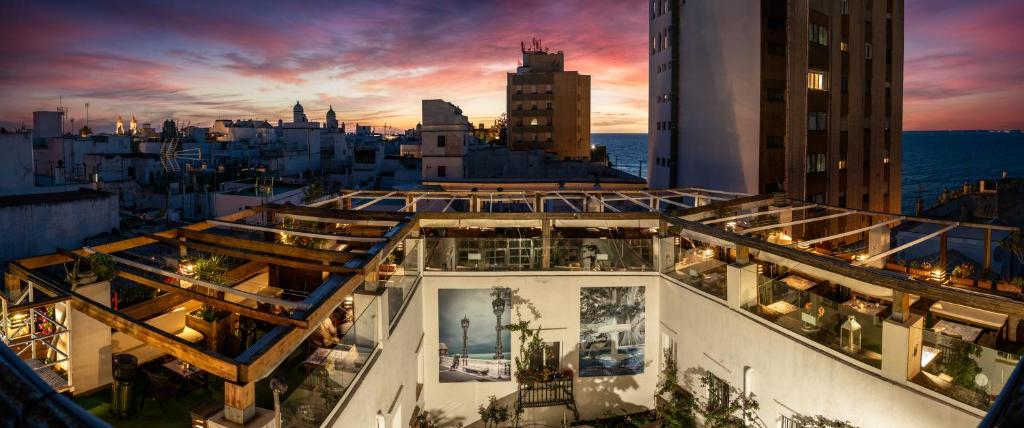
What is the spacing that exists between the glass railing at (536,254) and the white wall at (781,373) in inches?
39.8

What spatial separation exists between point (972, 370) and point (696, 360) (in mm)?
5241

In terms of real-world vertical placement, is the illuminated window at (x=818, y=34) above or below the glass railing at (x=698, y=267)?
above

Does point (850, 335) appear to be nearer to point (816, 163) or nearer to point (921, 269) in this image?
point (921, 269)

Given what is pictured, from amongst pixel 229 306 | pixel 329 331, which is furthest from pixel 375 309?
pixel 329 331

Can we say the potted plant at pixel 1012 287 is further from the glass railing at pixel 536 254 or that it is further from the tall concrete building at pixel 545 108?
the tall concrete building at pixel 545 108

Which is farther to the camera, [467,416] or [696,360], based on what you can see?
[467,416]

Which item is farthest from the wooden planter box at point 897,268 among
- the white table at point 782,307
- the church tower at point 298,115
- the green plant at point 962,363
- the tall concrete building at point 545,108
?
the church tower at point 298,115

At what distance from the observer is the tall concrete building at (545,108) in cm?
6253

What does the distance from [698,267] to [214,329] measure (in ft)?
30.4

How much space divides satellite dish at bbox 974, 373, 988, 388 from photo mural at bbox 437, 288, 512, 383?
847 centimetres

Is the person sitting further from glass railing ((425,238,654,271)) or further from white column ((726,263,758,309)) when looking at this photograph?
white column ((726,263,758,309))

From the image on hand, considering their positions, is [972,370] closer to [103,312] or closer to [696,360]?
[696,360]

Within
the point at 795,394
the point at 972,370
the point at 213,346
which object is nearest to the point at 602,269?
the point at 795,394

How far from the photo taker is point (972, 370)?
22.0 ft
